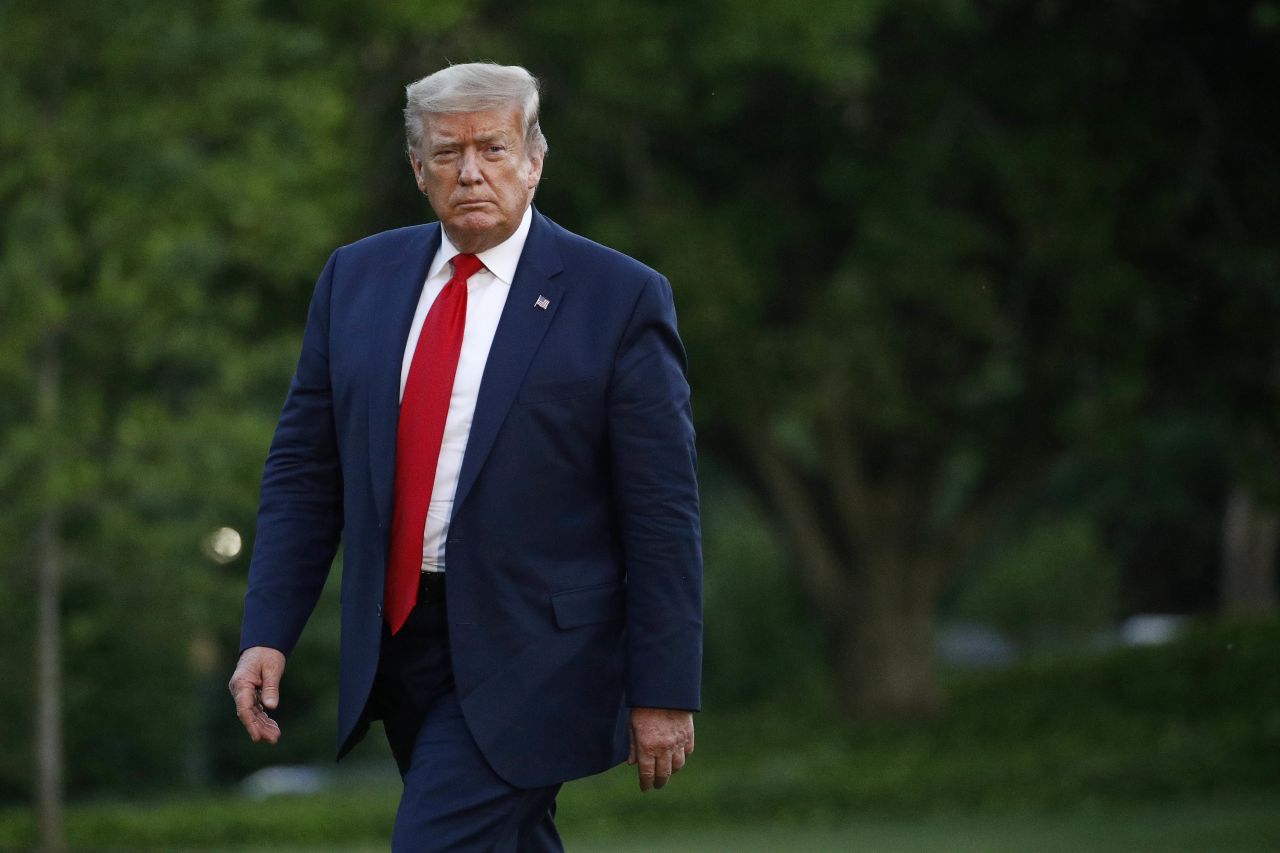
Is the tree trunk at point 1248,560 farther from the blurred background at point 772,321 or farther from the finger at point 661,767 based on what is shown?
the finger at point 661,767

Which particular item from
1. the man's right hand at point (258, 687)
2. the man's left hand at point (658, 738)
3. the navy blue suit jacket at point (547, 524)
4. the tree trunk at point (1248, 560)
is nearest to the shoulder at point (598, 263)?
the navy blue suit jacket at point (547, 524)

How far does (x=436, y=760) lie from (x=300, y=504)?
0.58 metres

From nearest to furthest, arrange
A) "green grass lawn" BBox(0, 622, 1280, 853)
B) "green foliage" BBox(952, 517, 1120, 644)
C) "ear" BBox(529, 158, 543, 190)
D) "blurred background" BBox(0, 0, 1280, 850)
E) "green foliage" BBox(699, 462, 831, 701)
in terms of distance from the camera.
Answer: "ear" BBox(529, 158, 543, 190) < "blurred background" BBox(0, 0, 1280, 850) < "green grass lawn" BBox(0, 622, 1280, 853) < "green foliage" BBox(699, 462, 831, 701) < "green foliage" BBox(952, 517, 1120, 644)

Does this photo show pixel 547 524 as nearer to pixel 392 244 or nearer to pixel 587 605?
pixel 587 605

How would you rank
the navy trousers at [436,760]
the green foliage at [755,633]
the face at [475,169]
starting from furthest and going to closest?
the green foliage at [755,633]
the face at [475,169]
the navy trousers at [436,760]

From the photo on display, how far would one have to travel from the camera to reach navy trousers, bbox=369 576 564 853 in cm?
356

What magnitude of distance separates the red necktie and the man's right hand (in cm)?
23

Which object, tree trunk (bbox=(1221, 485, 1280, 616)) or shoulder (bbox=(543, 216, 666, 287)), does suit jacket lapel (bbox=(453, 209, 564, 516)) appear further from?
tree trunk (bbox=(1221, 485, 1280, 616))

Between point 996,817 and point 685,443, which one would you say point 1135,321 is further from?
point 685,443

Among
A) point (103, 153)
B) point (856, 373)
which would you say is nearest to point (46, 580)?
point (103, 153)

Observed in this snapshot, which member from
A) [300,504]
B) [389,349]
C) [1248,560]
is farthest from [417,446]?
A: [1248,560]

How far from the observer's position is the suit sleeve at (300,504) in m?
3.79

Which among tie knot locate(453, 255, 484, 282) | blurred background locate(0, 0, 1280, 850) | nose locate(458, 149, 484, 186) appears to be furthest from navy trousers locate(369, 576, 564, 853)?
blurred background locate(0, 0, 1280, 850)

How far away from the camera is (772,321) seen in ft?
61.4
